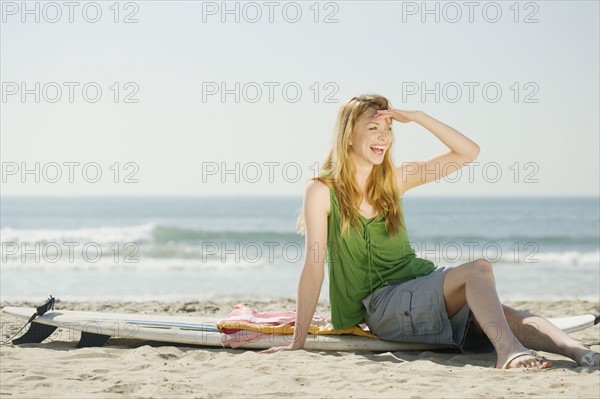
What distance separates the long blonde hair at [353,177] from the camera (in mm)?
4355

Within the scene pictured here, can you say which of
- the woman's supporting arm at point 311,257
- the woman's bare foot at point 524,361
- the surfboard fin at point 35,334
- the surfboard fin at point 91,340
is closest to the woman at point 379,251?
the woman's supporting arm at point 311,257

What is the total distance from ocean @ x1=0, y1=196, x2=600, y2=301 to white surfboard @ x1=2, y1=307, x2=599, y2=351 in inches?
161

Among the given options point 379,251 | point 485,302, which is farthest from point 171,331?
point 485,302

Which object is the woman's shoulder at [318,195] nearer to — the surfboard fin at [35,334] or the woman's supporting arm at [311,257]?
the woman's supporting arm at [311,257]

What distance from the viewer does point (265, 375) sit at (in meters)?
3.79

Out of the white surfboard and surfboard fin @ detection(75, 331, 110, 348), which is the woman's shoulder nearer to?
the white surfboard

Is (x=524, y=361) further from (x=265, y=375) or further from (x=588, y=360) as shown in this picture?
(x=265, y=375)

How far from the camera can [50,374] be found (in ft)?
12.5

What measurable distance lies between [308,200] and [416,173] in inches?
28.6

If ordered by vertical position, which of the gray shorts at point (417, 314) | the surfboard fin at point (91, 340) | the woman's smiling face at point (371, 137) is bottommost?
the surfboard fin at point (91, 340)

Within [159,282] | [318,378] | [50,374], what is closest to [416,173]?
[318,378]

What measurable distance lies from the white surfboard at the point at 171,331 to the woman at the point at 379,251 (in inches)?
4.2

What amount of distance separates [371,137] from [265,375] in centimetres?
147

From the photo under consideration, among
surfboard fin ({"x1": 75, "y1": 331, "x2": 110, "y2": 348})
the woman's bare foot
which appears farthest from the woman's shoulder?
surfboard fin ({"x1": 75, "y1": 331, "x2": 110, "y2": 348})
